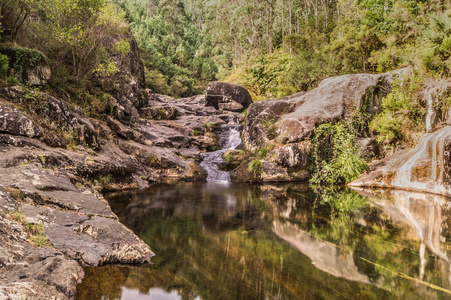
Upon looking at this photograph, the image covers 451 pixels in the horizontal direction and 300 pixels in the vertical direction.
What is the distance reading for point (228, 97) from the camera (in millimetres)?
24688

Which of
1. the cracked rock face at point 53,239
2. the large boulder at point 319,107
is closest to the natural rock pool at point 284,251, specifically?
the cracked rock face at point 53,239

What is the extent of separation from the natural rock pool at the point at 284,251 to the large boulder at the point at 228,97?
17254 millimetres

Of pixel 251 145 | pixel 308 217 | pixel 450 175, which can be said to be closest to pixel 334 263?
pixel 308 217

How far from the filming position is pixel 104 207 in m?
5.23

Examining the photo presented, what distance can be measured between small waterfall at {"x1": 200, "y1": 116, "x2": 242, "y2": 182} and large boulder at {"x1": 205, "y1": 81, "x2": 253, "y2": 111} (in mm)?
3201

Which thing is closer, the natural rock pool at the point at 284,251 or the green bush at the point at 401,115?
the natural rock pool at the point at 284,251

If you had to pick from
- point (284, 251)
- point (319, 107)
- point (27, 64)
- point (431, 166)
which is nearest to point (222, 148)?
point (319, 107)

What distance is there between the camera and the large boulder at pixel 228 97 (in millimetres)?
24389

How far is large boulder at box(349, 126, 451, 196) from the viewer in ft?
28.3

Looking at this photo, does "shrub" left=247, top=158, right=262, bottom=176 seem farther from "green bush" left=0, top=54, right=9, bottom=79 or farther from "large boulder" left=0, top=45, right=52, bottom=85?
"green bush" left=0, top=54, right=9, bottom=79

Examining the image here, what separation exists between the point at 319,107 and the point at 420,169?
5.69 m

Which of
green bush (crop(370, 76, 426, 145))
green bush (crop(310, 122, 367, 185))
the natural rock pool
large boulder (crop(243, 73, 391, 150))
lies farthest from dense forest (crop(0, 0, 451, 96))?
the natural rock pool

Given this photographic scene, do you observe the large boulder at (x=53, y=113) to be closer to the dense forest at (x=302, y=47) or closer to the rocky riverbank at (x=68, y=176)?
the rocky riverbank at (x=68, y=176)

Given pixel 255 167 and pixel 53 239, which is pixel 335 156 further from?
pixel 53 239
